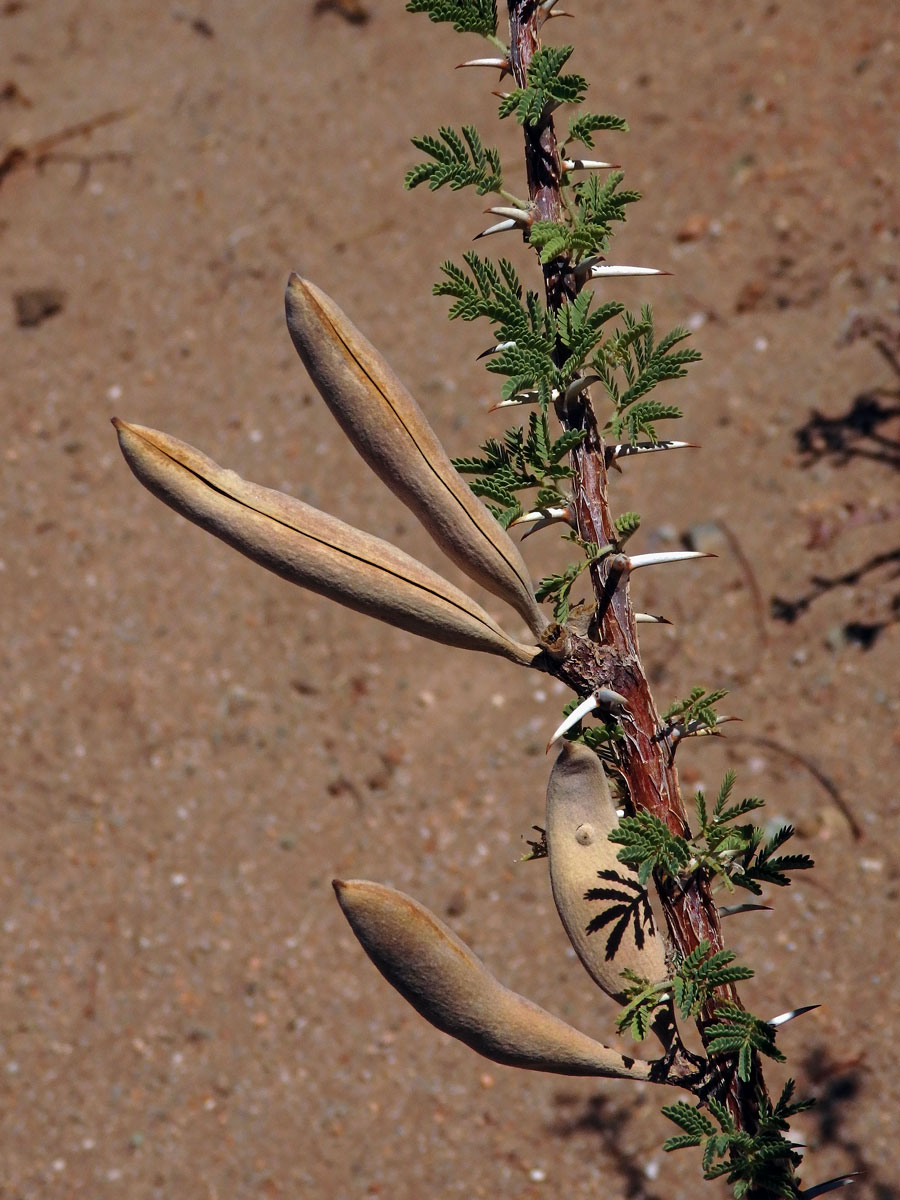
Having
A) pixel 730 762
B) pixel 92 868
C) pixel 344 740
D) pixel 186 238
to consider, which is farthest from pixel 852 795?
pixel 186 238

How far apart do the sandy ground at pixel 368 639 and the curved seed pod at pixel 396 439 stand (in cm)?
207

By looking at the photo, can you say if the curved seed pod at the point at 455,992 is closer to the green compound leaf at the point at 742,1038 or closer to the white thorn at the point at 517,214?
the green compound leaf at the point at 742,1038

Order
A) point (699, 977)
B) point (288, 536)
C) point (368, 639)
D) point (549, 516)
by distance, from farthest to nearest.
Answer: point (368, 639)
point (549, 516)
point (699, 977)
point (288, 536)

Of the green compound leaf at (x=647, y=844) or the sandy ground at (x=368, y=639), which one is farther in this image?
the sandy ground at (x=368, y=639)

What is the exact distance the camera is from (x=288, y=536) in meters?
0.91

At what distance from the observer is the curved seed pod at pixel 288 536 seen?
35.7 inches

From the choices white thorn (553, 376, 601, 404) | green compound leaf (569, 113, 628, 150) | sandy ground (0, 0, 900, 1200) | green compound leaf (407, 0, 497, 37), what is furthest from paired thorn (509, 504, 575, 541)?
sandy ground (0, 0, 900, 1200)

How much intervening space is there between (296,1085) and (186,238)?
10.4ft

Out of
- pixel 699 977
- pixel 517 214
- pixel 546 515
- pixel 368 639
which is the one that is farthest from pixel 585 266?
pixel 368 639

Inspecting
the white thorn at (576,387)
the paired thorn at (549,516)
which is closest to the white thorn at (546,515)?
the paired thorn at (549,516)

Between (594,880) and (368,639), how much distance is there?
245cm

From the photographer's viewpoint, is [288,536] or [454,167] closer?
[288,536]

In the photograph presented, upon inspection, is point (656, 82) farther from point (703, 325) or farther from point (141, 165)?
point (141, 165)

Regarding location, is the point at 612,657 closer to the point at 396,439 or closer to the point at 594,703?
the point at 594,703
